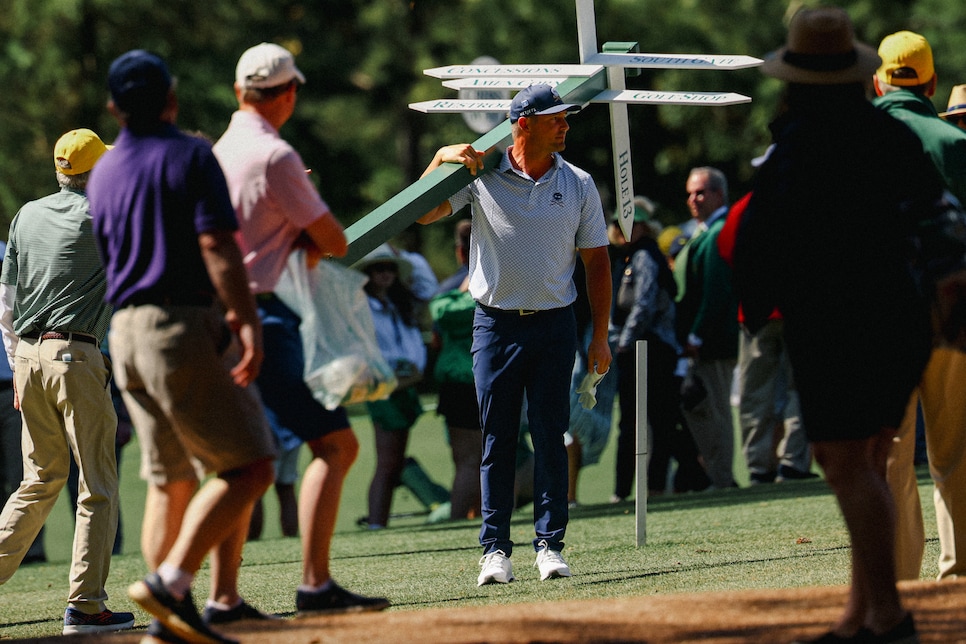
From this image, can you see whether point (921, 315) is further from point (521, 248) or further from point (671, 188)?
point (671, 188)

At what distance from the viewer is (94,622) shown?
6.61 meters

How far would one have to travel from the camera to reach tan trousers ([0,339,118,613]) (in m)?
6.73

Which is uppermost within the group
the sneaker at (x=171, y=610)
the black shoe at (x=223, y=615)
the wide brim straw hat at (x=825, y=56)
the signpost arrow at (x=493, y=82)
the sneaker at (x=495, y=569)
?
the signpost arrow at (x=493, y=82)

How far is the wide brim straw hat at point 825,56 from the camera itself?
4.80 meters

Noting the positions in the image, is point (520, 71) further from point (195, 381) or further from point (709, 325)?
point (709, 325)

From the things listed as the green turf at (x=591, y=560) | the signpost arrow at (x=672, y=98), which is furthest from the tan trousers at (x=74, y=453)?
the signpost arrow at (x=672, y=98)

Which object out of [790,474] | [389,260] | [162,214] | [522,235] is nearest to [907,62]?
[522,235]

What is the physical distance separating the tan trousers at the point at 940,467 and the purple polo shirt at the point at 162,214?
A: 2765 millimetres

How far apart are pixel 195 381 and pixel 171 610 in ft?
2.36

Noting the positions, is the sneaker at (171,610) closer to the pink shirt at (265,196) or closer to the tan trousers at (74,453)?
the pink shirt at (265,196)

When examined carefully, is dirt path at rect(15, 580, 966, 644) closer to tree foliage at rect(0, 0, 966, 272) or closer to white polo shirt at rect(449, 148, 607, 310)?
white polo shirt at rect(449, 148, 607, 310)

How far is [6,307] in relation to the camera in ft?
23.9

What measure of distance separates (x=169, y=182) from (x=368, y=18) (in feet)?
104

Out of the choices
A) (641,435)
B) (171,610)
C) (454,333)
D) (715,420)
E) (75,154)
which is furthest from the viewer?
(715,420)
